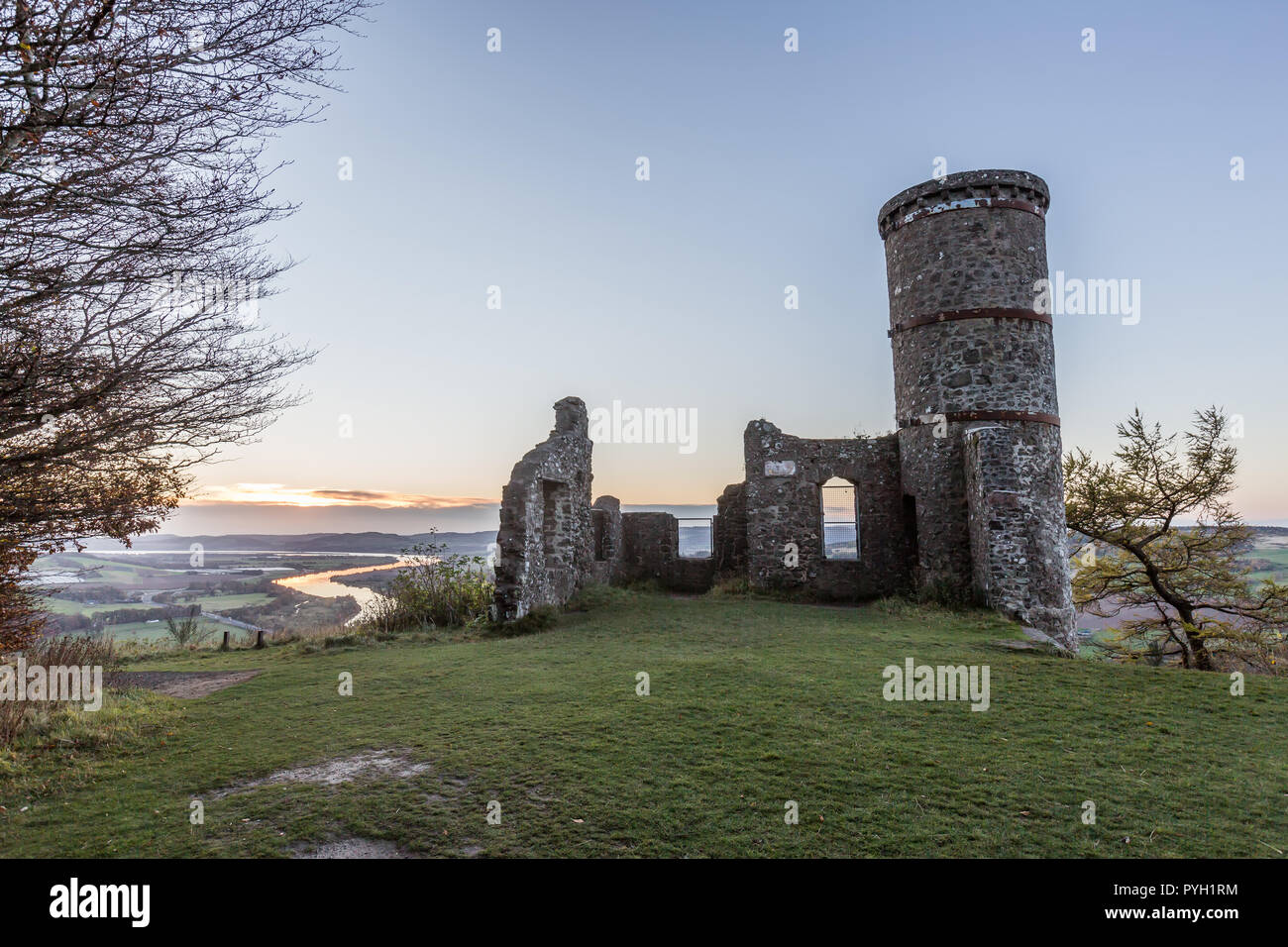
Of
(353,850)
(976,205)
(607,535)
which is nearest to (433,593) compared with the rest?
(607,535)

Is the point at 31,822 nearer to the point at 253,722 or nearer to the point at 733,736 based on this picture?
the point at 253,722

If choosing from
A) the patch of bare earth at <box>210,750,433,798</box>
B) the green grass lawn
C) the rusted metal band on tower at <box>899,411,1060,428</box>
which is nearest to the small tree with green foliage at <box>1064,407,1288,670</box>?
the rusted metal band on tower at <box>899,411,1060,428</box>

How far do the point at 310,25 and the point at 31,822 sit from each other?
5.65 metres

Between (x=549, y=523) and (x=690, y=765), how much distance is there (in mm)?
9387

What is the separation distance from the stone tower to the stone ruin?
0.03 meters

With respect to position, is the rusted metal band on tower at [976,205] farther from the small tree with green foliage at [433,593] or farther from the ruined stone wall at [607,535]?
the small tree with green foliage at [433,593]

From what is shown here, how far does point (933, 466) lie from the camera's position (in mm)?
13352

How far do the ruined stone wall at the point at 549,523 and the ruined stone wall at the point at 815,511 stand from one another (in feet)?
13.3

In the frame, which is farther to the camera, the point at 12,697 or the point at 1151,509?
the point at 1151,509

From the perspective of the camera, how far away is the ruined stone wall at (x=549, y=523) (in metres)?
11.4

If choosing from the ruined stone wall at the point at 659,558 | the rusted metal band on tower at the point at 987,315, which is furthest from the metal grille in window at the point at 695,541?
the rusted metal band on tower at the point at 987,315

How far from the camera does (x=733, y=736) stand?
491 cm

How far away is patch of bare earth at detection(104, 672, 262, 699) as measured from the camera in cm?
730
